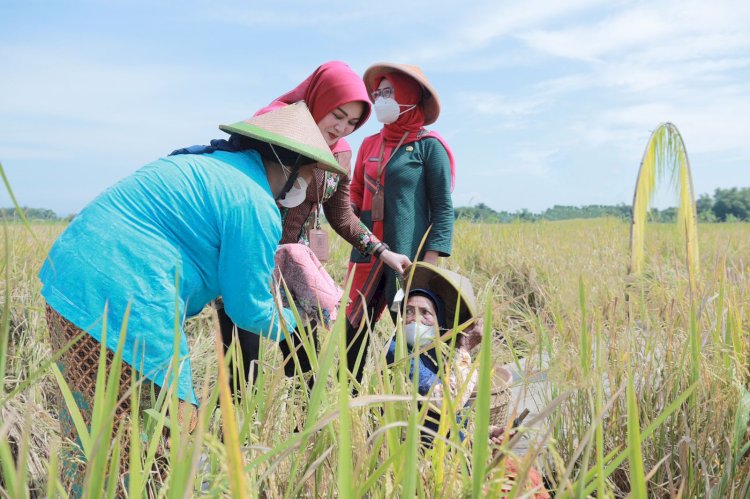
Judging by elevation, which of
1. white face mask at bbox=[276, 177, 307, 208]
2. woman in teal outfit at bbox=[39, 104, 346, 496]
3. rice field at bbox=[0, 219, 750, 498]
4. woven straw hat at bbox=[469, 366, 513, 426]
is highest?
white face mask at bbox=[276, 177, 307, 208]

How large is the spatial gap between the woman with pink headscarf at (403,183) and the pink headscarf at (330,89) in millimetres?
431

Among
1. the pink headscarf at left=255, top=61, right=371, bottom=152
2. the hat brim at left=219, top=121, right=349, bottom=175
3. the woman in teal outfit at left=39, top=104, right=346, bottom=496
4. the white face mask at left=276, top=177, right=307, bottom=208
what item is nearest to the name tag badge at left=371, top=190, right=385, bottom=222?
the pink headscarf at left=255, top=61, right=371, bottom=152

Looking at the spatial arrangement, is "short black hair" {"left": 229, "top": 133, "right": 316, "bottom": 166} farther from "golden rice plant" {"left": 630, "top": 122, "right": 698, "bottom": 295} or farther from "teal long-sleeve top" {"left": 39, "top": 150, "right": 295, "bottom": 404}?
"golden rice plant" {"left": 630, "top": 122, "right": 698, "bottom": 295}

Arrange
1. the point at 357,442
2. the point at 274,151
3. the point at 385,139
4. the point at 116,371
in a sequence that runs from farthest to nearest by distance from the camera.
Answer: the point at 385,139 → the point at 274,151 → the point at 357,442 → the point at 116,371

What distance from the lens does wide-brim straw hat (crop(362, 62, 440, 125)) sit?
8.73 feet

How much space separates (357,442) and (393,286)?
1666 mm

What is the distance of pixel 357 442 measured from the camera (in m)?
0.97

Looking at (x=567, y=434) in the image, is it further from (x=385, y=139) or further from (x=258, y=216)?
(x=385, y=139)

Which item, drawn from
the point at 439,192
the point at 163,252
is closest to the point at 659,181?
the point at 439,192

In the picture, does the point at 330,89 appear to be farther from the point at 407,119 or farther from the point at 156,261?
the point at 156,261

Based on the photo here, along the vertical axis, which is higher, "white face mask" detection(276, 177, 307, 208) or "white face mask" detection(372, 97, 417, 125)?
"white face mask" detection(372, 97, 417, 125)

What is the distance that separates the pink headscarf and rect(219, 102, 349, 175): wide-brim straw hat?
47 cm

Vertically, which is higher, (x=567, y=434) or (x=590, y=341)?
(x=590, y=341)

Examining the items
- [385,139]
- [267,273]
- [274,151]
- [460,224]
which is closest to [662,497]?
[267,273]
